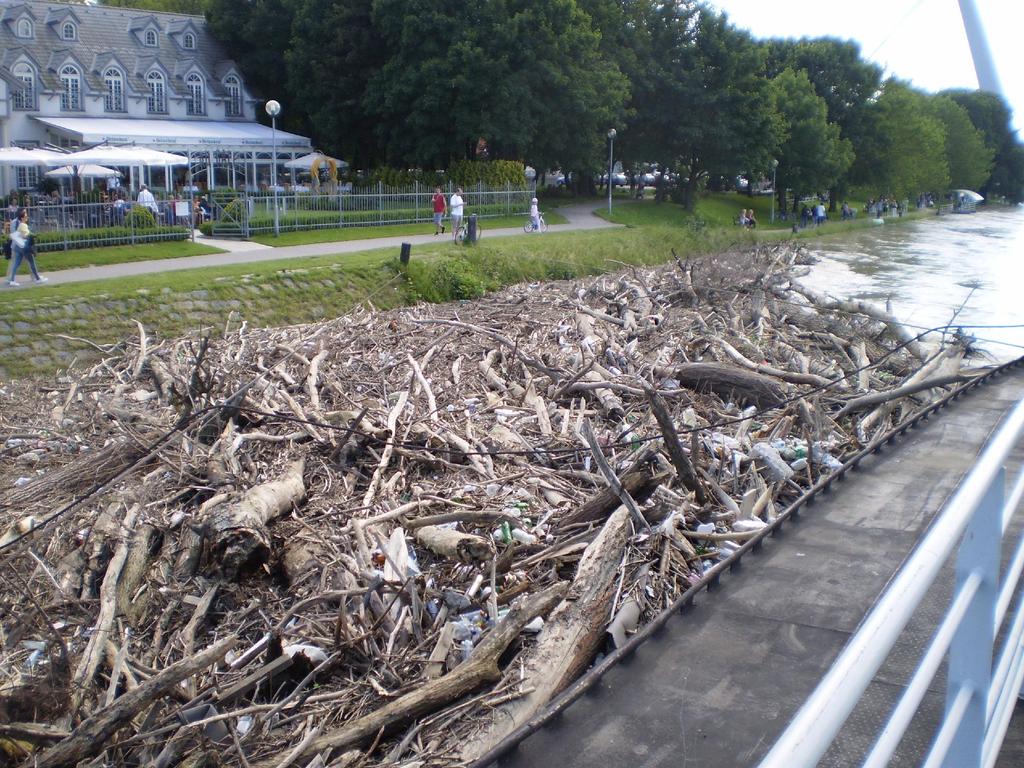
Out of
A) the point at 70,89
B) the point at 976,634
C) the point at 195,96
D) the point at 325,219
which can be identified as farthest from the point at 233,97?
the point at 976,634

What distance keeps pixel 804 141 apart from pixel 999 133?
55.8 metres

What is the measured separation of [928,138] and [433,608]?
26.7 ft

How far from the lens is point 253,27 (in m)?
49.8

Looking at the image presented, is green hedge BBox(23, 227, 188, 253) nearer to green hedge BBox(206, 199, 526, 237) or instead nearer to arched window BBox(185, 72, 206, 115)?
green hedge BBox(206, 199, 526, 237)

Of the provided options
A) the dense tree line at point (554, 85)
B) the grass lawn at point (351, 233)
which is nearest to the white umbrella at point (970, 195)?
the grass lawn at point (351, 233)

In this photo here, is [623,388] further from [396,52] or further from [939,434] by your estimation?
[396,52]

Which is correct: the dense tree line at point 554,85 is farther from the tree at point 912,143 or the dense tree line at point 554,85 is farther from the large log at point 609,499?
the large log at point 609,499

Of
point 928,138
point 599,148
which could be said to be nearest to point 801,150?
point 599,148

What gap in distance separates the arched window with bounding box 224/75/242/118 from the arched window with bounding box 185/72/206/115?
4.53ft

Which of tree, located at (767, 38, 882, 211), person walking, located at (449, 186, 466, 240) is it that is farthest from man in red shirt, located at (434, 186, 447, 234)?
tree, located at (767, 38, 882, 211)

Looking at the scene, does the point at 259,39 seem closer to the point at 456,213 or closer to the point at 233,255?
the point at 456,213

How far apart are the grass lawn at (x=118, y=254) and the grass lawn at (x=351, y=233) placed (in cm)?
262

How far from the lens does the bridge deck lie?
432 centimetres

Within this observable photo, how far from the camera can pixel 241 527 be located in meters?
7.85
